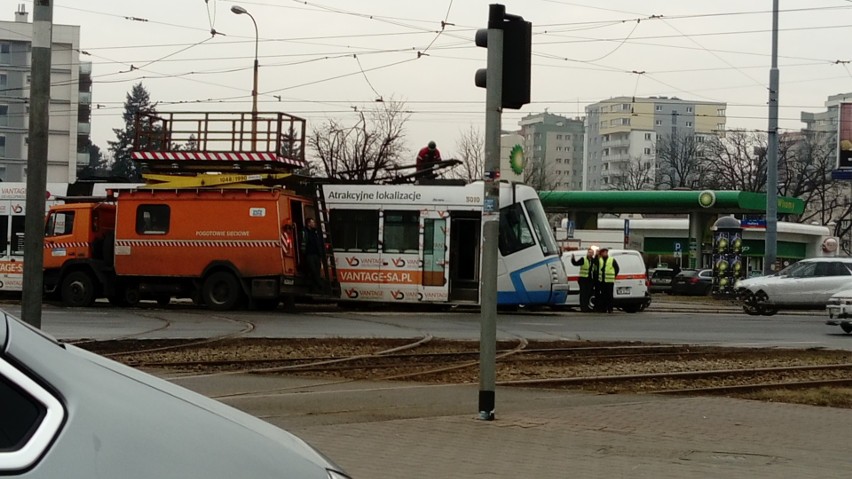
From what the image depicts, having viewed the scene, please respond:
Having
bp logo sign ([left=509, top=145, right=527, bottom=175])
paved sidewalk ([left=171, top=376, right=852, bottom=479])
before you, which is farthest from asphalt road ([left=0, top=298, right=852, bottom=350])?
bp logo sign ([left=509, top=145, right=527, bottom=175])

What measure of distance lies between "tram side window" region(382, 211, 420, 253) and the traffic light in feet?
56.2

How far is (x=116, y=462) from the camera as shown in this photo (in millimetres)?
2439

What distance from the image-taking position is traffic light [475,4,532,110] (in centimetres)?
967

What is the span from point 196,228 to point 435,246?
17.5 feet

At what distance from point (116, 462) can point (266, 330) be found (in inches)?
709

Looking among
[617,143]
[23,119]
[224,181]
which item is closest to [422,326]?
[224,181]

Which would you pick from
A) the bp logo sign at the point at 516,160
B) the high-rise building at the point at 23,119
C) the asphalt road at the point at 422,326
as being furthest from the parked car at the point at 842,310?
the high-rise building at the point at 23,119

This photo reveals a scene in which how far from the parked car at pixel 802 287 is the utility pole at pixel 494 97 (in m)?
23.1

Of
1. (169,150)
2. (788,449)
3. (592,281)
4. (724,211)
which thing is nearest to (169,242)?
(169,150)

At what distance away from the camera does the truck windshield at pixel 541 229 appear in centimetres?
2683

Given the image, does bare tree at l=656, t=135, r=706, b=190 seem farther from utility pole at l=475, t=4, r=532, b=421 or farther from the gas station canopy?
utility pole at l=475, t=4, r=532, b=421

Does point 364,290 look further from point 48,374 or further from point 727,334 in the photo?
point 48,374


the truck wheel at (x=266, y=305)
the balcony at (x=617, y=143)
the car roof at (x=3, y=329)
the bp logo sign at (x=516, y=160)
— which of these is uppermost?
the balcony at (x=617, y=143)

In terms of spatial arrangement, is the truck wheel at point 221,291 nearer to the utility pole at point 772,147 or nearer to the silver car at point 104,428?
the utility pole at point 772,147
